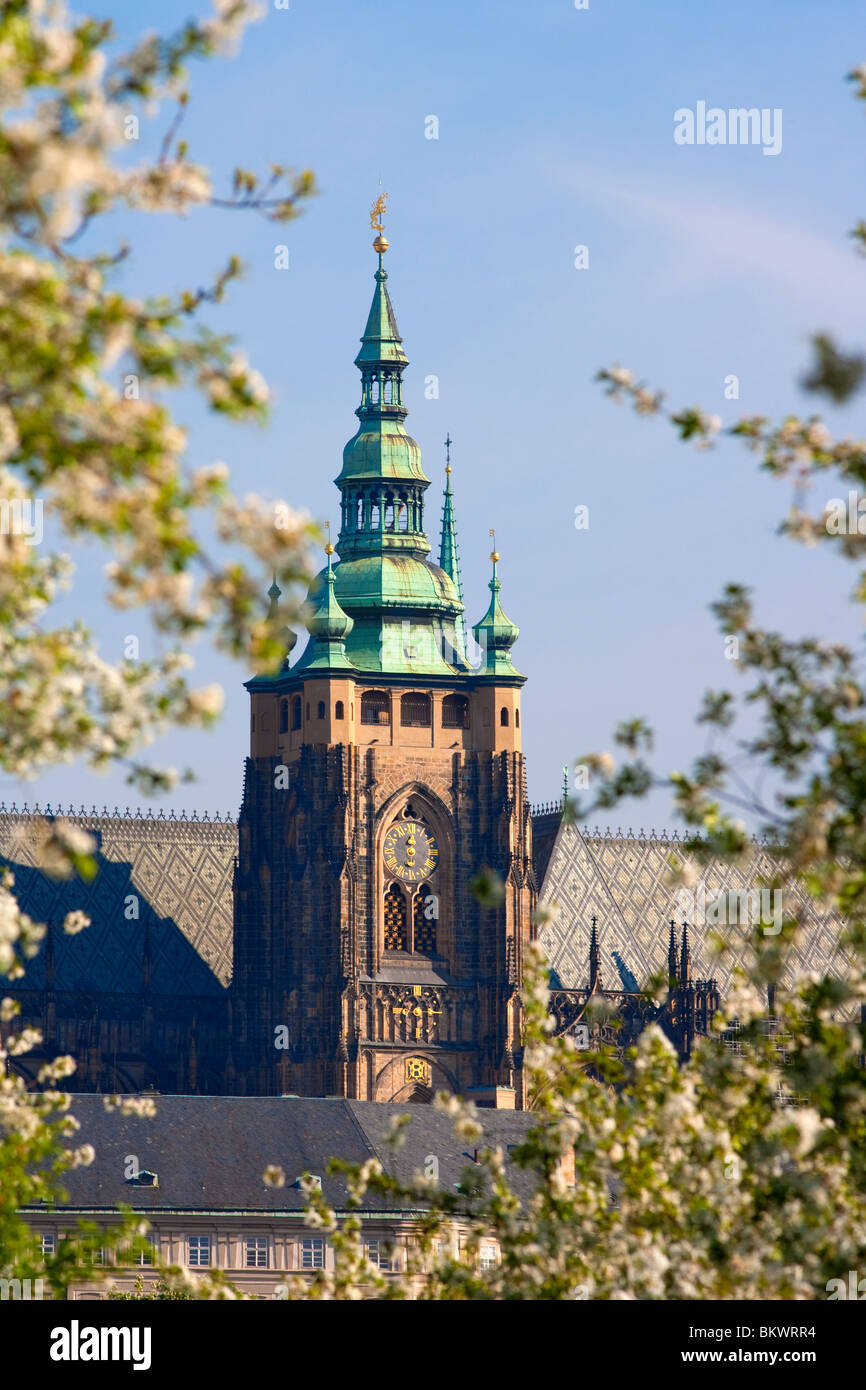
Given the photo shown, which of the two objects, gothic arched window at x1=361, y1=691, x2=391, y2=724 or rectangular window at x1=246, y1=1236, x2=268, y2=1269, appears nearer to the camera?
rectangular window at x1=246, y1=1236, x2=268, y2=1269

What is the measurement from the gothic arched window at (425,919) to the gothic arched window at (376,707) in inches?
331

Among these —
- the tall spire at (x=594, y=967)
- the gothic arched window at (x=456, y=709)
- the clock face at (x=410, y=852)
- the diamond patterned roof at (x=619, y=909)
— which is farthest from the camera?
the diamond patterned roof at (x=619, y=909)

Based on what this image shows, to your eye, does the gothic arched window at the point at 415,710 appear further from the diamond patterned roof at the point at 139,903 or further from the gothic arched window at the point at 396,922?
the diamond patterned roof at the point at 139,903

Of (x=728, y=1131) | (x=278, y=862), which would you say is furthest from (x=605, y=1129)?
(x=278, y=862)

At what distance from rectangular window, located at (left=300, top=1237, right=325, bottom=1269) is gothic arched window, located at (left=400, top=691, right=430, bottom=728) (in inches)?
1335

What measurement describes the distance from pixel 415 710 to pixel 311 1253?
35.7m

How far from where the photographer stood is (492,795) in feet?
479

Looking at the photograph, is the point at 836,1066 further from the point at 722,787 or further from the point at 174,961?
the point at 174,961

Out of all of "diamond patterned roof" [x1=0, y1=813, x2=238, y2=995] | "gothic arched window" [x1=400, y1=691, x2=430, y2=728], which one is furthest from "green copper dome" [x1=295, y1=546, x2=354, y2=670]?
"diamond patterned roof" [x1=0, y1=813, x2=238, y2=995]

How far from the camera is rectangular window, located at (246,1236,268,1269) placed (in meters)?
117

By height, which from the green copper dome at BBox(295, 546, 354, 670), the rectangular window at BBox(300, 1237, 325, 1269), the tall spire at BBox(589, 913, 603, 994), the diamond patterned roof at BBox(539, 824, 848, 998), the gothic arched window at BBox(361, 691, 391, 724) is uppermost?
the green copper dome at BBox(295, 546, 354, 670)

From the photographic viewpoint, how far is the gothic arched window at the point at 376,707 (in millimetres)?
146000

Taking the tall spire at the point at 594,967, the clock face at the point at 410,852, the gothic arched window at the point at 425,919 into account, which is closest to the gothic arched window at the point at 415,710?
the clock face at the point at 410,852

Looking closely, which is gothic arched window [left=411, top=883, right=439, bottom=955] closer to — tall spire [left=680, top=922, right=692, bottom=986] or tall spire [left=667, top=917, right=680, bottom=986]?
tall spire [left=667, top=917, right=680, bottom=986]
